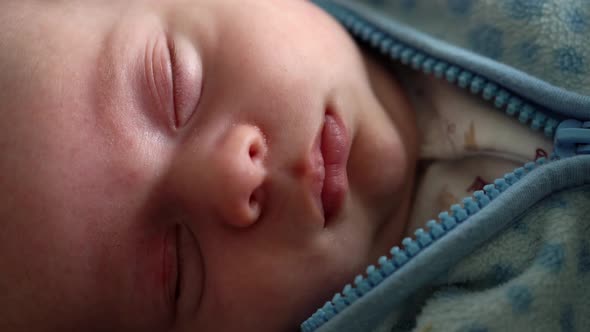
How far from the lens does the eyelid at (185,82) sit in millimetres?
1014

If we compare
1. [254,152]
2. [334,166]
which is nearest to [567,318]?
[334,166]

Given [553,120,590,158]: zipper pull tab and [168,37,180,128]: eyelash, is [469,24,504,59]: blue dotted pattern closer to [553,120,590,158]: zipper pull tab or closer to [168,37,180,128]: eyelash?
[553,120,590,158]: zipper pull tab

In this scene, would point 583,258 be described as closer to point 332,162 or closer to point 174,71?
point 332,162

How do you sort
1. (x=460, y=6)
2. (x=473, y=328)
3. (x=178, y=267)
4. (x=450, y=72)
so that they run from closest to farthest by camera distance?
1. (x=473, y=328)
2. (x=178, y=267)
3. (x=450, y=72)
4. (x=460, y=6)

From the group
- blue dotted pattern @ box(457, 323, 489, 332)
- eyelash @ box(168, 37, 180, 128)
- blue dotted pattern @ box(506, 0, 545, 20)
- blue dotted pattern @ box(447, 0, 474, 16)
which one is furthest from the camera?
blue dotted pattern @ box(447, 0, 474, 16)

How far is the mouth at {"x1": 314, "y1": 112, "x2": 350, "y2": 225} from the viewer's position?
3.29ft

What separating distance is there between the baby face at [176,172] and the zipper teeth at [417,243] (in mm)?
36

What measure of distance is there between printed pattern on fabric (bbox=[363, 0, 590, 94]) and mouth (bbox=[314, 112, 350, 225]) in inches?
15.9

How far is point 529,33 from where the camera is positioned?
1146 mm

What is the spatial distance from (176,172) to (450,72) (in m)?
0.54

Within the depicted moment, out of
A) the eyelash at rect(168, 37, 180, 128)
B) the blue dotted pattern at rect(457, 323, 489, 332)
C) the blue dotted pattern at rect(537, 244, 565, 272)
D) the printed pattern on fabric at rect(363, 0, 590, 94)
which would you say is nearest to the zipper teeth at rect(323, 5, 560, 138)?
the printed pattern on fabric at rect(363, 0, 590, 94)


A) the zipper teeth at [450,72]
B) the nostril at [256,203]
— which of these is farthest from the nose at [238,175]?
the zipper teeth at [450,72]

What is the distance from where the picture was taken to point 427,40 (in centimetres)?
121

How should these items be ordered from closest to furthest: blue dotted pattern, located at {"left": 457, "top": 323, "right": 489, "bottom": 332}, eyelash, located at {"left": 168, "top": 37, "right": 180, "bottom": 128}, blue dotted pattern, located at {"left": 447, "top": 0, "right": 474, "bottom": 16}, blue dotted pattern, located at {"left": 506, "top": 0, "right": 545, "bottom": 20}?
blue dotted pattern, located at {"left": 457, "top": 323, "right": 489, "bottom": 332} → eyelash, located at {"left": 168, "top": 37, "right": 180, "bottom": 128} → blue dotted pattern, located at {"left": 506, "top": 0, "right": 545, "bottom": 20} → blue dotted pattern, located at {"left": 447, "top": 0, "right": 474, "bottom": 16}
